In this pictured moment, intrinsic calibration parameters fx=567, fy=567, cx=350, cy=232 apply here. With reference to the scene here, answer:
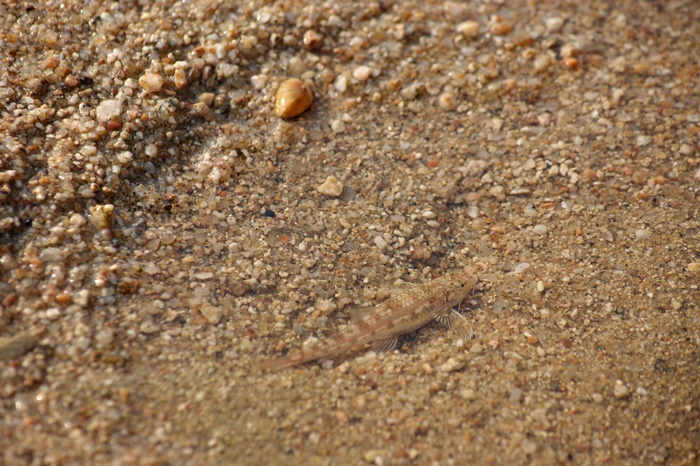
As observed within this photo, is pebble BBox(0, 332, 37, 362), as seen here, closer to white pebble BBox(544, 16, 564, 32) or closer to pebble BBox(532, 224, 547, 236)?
pebble BBox(532, 224, 547, 236)

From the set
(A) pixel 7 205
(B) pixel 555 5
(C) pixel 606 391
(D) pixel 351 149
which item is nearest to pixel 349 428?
(C) pixel 606 391

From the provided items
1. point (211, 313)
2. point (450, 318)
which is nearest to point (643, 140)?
point (450, 318)

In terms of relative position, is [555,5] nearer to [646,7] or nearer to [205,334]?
[646,7]

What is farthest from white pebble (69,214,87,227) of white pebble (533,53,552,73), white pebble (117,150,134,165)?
white pebble (533,53,552,73)

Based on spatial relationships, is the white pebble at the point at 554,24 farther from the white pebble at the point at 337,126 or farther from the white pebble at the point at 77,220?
the white pebble at the point at 77,220

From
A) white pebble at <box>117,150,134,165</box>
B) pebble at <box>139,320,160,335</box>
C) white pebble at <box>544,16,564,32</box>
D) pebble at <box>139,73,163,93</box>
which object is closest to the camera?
pebble at <box>139,320,160,335</box>

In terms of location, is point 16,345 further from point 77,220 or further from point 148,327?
point 77,220

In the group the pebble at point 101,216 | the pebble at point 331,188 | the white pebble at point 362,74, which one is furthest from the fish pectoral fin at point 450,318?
the pebble at point 101,216
